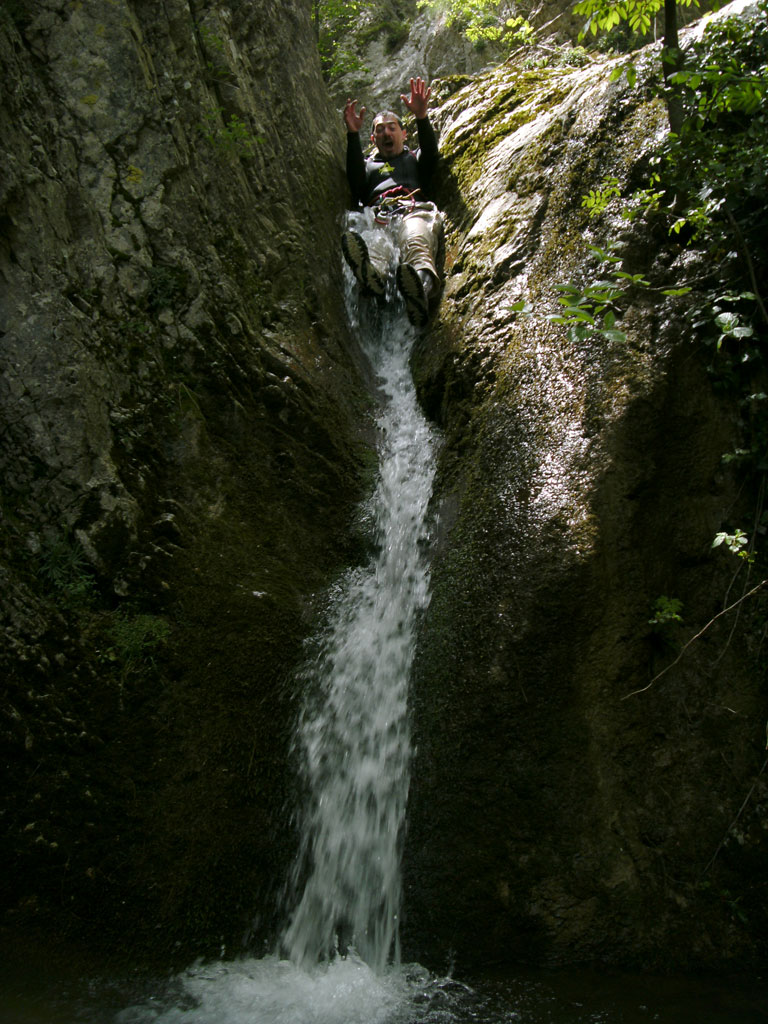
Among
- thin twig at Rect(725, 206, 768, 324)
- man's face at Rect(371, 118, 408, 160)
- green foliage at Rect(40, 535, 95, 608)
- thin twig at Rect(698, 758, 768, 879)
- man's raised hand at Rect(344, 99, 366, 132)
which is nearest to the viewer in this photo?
thin twig at Rect(698, 758, 768, 879)

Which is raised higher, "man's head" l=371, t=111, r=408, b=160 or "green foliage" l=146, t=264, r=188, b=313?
"man's head" l=371, t=111, r=408, b=160

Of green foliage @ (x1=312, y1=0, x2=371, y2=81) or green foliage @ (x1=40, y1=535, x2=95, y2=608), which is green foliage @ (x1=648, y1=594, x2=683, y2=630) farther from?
green foliage @ (x1=312, y1=0, x2=371, y2=81)

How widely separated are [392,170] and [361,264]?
5.81 feet

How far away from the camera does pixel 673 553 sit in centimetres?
338

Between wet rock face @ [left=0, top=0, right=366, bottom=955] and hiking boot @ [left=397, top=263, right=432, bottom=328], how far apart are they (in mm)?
666

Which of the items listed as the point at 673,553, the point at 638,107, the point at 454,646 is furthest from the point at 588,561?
the point at 638,107

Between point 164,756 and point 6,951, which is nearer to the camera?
point 6,951

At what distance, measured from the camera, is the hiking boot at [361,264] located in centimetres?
577

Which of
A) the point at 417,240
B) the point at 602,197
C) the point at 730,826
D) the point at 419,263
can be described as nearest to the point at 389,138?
the point at 417,240

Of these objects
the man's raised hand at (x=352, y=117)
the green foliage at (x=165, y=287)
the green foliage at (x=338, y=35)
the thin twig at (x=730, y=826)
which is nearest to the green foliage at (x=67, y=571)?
the green foliage at (x=165, y=287)

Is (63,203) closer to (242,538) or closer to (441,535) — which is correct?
(242,538)

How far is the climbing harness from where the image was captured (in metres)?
6.44

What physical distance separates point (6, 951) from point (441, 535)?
9.16ft

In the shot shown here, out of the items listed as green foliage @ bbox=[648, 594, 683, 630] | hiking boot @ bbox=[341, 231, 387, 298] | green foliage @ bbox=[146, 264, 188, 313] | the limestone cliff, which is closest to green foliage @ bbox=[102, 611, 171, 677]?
the limestone cliff
